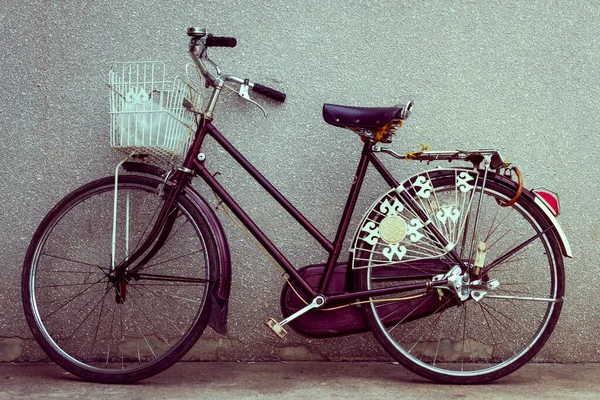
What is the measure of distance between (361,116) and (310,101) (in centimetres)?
68

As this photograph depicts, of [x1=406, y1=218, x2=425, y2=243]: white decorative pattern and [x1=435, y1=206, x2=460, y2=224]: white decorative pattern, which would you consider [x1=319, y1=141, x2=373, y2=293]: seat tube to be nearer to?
[x1=406, y1=218, x2=425, y2=243]: white decorative pattern

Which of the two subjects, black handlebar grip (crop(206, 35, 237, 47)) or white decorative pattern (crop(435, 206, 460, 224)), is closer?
black handlebar grip (crop(206, 35, 237, 47))

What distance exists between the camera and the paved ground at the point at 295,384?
3803 mm

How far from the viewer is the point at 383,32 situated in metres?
4.33

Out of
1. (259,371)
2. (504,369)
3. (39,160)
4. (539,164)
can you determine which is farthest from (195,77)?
(504,369)

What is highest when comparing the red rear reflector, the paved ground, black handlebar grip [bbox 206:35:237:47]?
black handlebar grip [bbox 206:35:237:47]

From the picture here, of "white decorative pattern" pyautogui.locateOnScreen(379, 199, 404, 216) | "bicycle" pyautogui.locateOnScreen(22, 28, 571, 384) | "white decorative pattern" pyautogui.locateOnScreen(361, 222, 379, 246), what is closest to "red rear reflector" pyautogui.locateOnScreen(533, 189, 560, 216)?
"bicycle" pyautogui.locateOnScreen(22, 28, 571, 384)

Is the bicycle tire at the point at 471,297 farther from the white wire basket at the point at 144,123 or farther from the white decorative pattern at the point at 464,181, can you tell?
the white wire basket at the point at 144,123

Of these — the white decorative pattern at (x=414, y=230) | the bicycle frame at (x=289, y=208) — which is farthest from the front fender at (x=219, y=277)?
the white decorative pattern at (x=414, y=230)

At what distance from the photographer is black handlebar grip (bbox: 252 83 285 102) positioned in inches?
156

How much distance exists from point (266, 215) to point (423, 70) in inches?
45.9

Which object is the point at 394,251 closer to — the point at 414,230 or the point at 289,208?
the point at 414,230

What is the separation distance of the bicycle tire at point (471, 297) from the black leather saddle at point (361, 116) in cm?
38

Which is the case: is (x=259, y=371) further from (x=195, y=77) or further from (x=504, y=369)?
(x=195, y=77)
